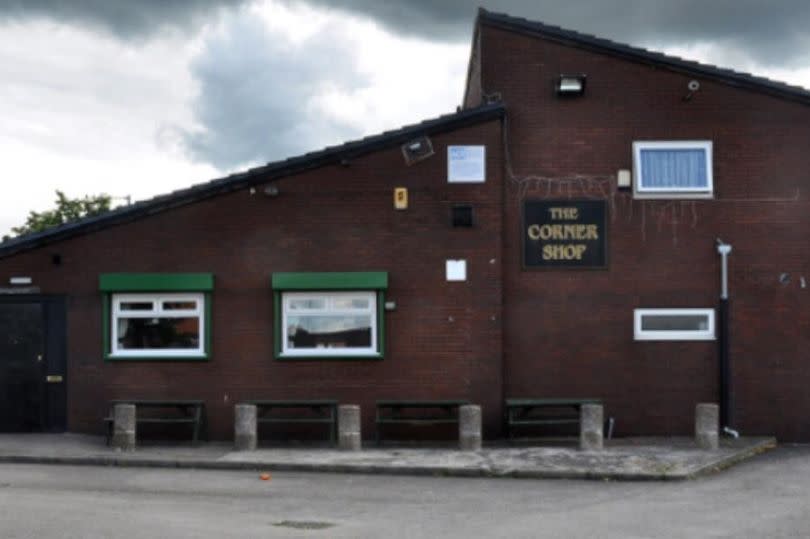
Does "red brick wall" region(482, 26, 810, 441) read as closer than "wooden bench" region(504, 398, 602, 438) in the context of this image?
No

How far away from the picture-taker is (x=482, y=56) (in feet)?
59.5

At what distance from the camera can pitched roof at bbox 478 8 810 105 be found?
17984 mm

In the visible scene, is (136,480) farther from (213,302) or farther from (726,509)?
(726,509)

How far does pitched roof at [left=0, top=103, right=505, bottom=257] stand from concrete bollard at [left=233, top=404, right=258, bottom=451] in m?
3.51

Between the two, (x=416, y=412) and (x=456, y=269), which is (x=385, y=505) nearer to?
(x=416, y=412)

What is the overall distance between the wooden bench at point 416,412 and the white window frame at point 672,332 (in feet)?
10.0

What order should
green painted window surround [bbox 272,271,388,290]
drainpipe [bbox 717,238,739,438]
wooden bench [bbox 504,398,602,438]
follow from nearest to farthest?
wooden bench [bbox 504,398,602,438] < green painted window surround [bbox 272,271,388,290] < drainpipe [bbox 717,238,739,438]

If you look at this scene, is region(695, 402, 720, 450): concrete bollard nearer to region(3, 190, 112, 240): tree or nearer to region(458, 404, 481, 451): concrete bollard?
region(458, 404, 481, 451): concrete bollard

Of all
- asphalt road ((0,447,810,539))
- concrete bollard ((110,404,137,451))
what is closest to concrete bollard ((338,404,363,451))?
asphalt road ((0,447,810,539))

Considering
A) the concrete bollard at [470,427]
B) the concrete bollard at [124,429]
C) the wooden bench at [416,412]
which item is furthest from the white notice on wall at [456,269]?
the concrete bollard at [124,429]

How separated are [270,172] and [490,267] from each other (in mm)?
3798

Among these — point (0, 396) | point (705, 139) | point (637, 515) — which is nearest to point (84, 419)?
point (0, 396)

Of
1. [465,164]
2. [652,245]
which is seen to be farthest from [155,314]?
[652,245]

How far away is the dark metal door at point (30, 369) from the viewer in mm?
17891
